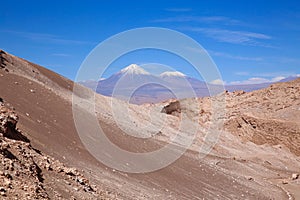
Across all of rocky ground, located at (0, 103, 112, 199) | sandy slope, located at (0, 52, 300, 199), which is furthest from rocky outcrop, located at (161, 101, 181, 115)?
rocky ground, located at (0, 103, 112, 199)

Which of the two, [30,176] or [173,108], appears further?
[173,108]

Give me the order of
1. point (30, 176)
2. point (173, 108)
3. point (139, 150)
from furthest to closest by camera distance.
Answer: point (173, 108), point (139, 150), point (30, 176)

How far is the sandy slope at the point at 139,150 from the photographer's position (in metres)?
11.3

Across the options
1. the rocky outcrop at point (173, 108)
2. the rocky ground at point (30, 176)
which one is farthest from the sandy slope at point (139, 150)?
the rocky outcrop at point (173, 108)

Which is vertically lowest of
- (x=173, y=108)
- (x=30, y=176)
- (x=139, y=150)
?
(x=30, y=176)

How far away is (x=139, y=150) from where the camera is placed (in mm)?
16047

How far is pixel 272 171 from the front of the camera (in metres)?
24.0

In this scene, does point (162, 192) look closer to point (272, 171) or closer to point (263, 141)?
point (272, 171)

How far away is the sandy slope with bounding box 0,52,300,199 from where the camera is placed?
11.3 m

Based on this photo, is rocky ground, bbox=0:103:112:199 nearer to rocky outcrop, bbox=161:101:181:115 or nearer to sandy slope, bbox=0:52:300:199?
sandy slope, bbox=0:52:300:199

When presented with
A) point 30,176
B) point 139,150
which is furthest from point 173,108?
point 30,176

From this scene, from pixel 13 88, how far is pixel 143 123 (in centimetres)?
1077

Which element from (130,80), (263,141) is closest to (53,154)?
(130,80)

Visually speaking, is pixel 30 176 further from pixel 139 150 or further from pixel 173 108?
pixel 173 108
